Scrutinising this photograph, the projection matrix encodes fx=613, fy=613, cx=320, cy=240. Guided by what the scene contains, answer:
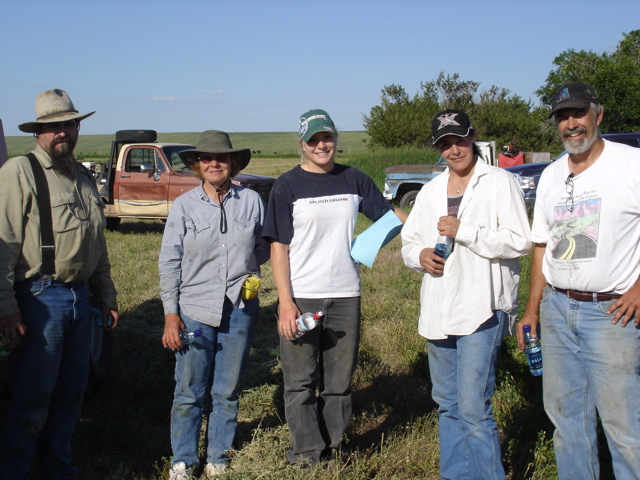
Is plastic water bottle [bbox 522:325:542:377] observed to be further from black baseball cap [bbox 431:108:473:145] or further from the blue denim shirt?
the blue denim shirt

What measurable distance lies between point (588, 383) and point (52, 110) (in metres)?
2.97

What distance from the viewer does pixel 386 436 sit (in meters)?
4.04

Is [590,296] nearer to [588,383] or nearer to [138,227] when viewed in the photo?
[588,383]

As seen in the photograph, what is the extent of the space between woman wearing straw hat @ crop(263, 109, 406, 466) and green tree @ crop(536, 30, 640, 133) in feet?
76.0

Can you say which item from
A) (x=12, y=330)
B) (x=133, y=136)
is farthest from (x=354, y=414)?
(x=133, y=136)

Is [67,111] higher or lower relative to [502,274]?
higher

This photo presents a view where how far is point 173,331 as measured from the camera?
330 cm

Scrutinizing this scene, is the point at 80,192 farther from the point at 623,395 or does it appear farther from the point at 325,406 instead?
the point at 623,395

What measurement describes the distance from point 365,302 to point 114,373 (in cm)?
285

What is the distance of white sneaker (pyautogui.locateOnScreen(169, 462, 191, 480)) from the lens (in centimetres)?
335

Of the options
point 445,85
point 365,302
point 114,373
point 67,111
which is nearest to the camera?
point 67,111

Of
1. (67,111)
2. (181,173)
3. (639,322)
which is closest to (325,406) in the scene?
(639,322)

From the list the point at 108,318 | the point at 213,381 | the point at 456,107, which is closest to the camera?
the point at 213,381

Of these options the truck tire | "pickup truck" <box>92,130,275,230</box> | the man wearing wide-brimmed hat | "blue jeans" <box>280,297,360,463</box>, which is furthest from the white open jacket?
the truck tire
